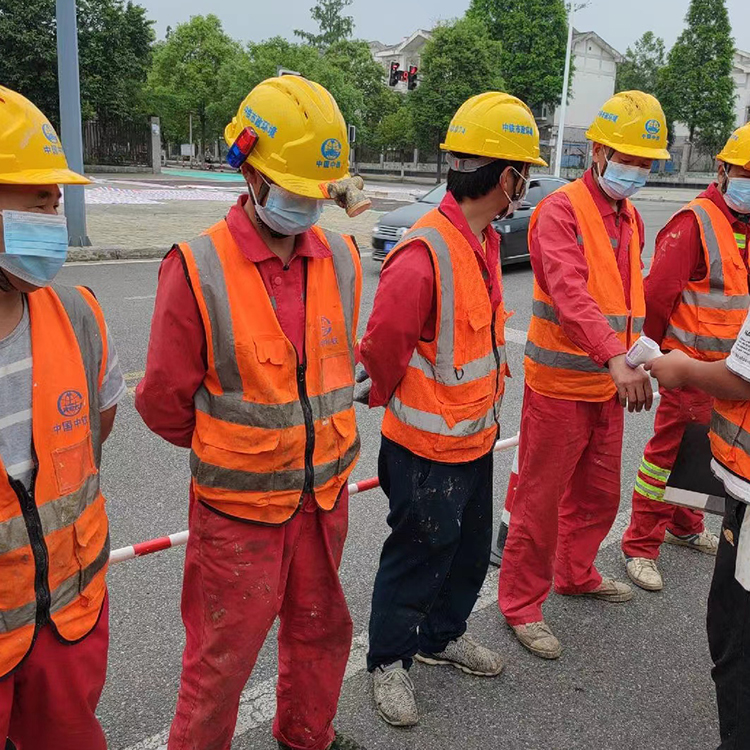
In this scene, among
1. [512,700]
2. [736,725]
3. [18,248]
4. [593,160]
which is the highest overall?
[593,160]

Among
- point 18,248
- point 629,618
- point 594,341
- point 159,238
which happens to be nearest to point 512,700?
point 629,618

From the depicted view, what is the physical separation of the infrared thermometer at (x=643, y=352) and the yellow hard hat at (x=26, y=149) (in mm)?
1802

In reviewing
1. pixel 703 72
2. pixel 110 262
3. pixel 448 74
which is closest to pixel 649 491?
pixel 110 262

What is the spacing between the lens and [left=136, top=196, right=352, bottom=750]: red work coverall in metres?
1.98

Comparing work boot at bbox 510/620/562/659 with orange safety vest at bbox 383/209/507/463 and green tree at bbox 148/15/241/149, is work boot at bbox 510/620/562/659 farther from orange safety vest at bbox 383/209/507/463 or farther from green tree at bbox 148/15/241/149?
green tree at bbox 148/15/241/149

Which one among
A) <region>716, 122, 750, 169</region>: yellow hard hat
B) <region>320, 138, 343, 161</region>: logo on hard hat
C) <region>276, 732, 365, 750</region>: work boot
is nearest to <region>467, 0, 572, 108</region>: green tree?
<region>716, 122, 750, 169</region>: yellow hard hat

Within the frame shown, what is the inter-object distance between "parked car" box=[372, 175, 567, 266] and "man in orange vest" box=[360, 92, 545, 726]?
8904mm

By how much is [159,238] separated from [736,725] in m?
13.1

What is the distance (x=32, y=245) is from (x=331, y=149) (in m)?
0.80

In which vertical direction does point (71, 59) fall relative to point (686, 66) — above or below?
below

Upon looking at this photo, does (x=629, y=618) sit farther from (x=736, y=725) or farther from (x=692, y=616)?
(x=736, y=725)

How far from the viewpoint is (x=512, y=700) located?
2836mm

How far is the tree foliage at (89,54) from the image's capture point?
29000 millimetres

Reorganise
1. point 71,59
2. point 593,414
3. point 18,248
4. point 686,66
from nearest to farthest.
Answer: point 18,248 < point 593,414 < point 71,59 < point 686,66
